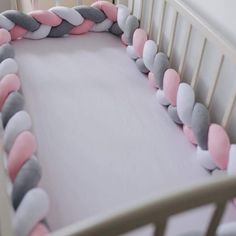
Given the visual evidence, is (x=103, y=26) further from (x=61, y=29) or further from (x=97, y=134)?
(x=97, y=134)

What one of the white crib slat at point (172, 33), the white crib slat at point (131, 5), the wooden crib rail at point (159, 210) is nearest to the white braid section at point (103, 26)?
the white crib slat at point (131, 5)

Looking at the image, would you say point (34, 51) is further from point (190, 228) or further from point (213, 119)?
point (190, 228)

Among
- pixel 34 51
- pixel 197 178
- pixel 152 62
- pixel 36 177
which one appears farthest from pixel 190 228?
pixel 34 51

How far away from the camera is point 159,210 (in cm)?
50

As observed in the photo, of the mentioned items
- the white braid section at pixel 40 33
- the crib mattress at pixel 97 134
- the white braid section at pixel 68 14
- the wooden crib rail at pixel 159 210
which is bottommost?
the crib mattress at pixel 97 134

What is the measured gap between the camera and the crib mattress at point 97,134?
1020 millimetres

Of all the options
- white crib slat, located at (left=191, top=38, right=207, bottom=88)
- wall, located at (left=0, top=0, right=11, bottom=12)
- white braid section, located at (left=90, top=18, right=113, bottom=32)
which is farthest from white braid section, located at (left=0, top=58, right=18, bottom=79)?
wall, located at (left=0, top=0, right=11, bottom=12)

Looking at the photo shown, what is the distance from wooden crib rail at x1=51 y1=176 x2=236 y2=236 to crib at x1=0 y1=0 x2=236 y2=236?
0.84 feet

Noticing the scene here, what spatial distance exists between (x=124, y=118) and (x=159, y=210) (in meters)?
0.80

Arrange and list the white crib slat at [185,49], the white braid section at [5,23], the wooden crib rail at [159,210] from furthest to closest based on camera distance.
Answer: the white braid section at [5,23] → the white crib slat at [185,49] → the wooden crib rail at [159,210]

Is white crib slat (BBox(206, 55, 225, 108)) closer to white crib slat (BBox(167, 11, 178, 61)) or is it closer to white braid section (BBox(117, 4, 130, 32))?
white crib slat (BBox(167, 11, 178, 61))

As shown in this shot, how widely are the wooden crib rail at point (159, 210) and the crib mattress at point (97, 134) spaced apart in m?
0.31

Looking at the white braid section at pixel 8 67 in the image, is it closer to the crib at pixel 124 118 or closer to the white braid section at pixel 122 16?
the crib at pixel 124 118

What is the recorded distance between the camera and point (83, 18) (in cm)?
170
